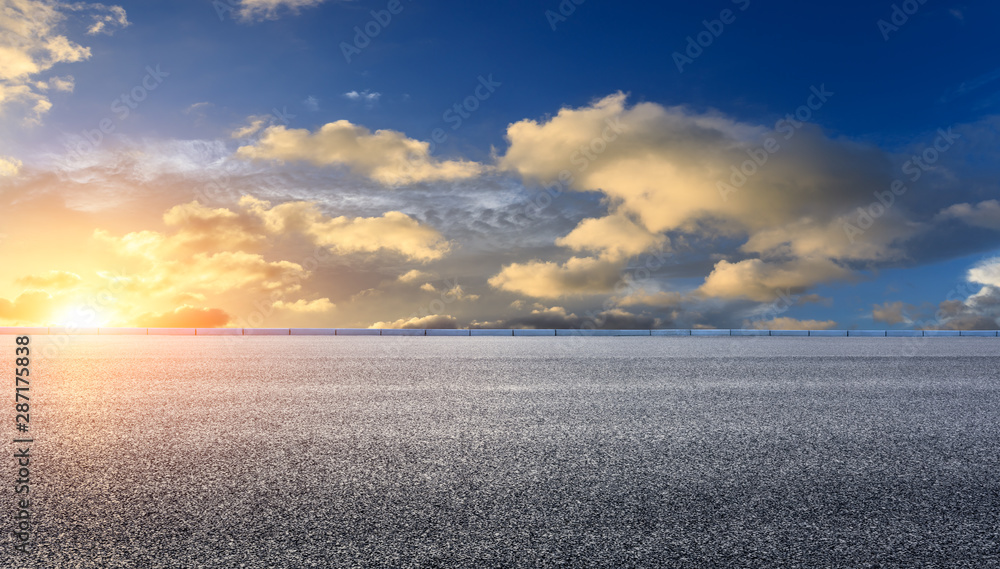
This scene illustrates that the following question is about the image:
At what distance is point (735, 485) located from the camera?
4270mm

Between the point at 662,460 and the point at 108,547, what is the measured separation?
378 cm

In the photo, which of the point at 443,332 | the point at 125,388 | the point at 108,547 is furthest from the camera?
the point at 443,332

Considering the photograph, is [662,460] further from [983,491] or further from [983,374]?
[983,374]

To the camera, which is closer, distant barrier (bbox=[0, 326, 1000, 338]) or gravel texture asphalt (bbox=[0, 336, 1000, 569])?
gravel texture asphalt (bbox=[0, 336, 1000, 569])

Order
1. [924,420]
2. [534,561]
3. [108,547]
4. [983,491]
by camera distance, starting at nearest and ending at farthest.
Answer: [534,561] → [108,547] → [983,491] → [924,420]

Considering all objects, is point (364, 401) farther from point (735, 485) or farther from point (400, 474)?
point (735, 485)

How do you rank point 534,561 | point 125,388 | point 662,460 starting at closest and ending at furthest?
point 534,561
point 662,460
point 125,388

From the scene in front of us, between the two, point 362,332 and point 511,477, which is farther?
point 362,332

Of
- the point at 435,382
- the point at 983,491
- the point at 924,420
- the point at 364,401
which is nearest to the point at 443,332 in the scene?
the point at 435,382

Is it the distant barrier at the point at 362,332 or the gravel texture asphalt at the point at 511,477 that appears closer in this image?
the gravel texture asphalt at the point at 511,477

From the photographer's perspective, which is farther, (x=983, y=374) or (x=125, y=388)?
(x=983, y=374)

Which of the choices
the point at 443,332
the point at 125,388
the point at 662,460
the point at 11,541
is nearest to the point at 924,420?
the point at 662,460

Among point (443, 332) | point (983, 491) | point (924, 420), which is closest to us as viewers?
point (983, 491)

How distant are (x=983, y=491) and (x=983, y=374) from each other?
10.1 meters
